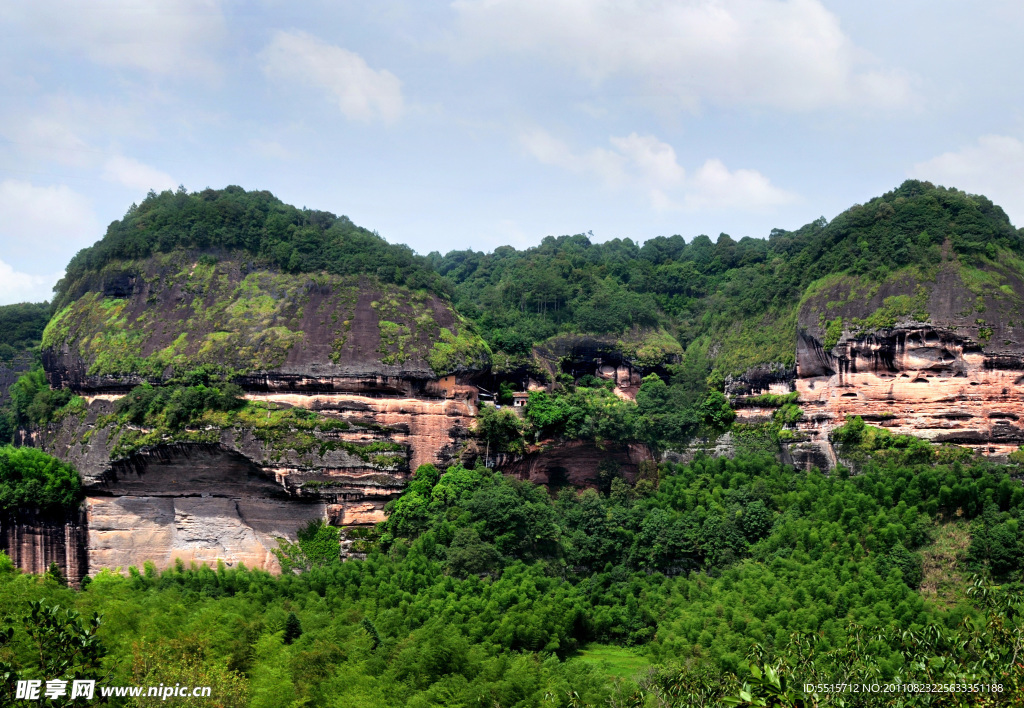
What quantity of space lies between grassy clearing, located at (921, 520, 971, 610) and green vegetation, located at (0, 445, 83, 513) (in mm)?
26715

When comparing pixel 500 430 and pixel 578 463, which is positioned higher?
pixel 500 430

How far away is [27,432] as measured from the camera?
3772cm

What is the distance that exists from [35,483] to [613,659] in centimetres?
1958

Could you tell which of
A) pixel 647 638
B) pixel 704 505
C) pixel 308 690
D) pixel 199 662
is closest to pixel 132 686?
pixel 199 662

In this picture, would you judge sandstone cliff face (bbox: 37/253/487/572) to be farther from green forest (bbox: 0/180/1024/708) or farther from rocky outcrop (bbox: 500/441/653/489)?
rocky outcrop (bbox: 500/441/653/489)

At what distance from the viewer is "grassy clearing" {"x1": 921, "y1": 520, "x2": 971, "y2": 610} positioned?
2394cm

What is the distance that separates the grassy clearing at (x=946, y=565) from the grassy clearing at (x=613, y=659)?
25.5 feet

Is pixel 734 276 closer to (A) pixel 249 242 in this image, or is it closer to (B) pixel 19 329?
(A) pixel 249 242

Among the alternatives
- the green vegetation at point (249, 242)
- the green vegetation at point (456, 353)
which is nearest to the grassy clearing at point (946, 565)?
the green vegetation at point (456, 353)

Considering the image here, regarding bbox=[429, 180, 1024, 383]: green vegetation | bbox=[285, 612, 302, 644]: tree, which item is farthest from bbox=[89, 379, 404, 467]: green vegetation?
bbox=[285, 612, 302, 644]: tree

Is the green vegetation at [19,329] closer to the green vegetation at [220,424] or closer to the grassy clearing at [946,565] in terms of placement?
the green vegetation at [220,424]

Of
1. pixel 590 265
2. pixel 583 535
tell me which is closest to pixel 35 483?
pixel 583 535

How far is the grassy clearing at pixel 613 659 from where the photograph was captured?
23.6 m

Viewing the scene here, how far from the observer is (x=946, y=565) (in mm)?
25109
